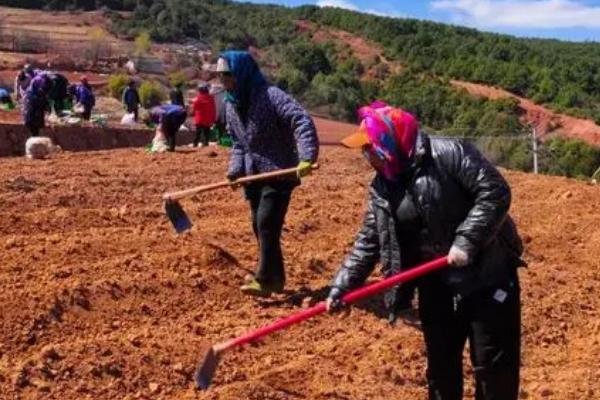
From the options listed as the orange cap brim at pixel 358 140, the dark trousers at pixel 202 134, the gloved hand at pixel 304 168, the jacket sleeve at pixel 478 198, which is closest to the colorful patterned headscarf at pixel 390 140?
the orange cap brim at pixel 358 140

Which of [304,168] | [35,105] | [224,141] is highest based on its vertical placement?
[304,168]

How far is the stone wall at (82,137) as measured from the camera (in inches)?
746

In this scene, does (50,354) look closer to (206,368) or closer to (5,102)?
(206,368)

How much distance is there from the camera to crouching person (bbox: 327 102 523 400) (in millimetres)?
3775

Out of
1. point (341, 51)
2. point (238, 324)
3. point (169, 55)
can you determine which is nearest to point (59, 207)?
point (238, 324)

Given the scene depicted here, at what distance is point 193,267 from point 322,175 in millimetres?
5650

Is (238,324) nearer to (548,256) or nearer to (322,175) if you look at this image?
(548,256)

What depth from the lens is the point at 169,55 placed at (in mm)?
53594

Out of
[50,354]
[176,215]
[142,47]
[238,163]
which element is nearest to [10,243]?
[176,215]

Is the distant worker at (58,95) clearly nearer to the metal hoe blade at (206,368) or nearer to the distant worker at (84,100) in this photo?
the distant worker at (84,100)

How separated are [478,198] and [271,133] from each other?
266 centimetres

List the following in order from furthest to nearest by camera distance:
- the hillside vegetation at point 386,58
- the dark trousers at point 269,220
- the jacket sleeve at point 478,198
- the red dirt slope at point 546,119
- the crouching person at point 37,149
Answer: the red dirt slope at point 546,119 → the hillside vegetation at point 386,58 → the crouching person at point 37,149 → the dark trousers at point 269,220 → the jacket sleeve at point 478,198

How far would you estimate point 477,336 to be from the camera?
13.1 feet

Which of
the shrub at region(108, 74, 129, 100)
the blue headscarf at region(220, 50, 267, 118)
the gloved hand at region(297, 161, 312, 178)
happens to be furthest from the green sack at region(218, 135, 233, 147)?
the shrub at region(108, 74, 129, 100)
